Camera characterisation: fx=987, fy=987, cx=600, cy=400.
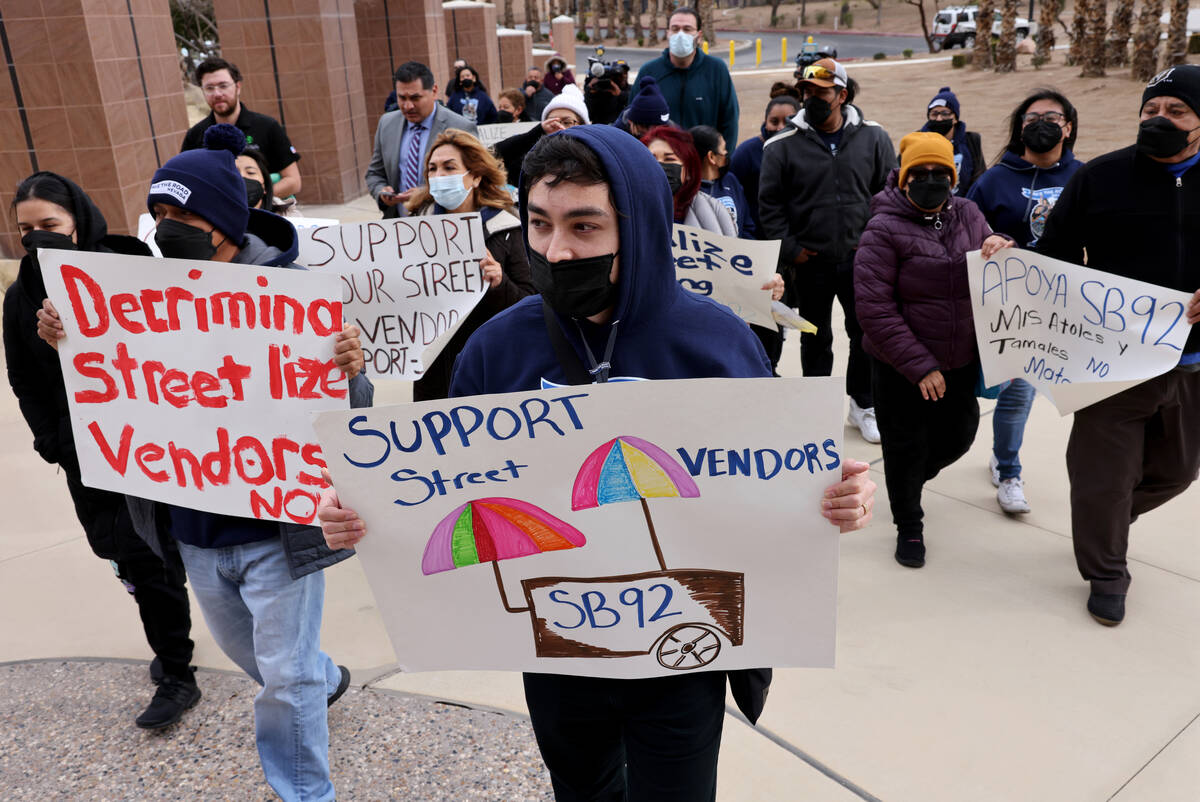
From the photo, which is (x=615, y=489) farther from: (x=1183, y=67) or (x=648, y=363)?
(x=1183, y=67)

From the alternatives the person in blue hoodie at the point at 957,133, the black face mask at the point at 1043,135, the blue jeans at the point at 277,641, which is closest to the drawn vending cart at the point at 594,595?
the blue jeans at the point at 277,641

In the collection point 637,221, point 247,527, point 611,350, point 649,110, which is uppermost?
point 637,221

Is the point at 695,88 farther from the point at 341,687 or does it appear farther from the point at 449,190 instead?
the point at 341,687

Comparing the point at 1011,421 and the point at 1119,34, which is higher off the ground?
the point at 1119,34

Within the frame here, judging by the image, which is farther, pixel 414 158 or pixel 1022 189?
pixel 414 158

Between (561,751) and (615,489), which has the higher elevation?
(615,489)

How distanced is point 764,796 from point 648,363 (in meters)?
1.66

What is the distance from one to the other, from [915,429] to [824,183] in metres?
1.72

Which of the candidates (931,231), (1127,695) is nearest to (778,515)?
(1127,695)

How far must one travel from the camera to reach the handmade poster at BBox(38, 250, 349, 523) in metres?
2.69

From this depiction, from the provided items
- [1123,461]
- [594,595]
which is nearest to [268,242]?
[594,595]

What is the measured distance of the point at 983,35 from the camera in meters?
30.6

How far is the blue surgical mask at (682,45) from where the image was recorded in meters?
7.11

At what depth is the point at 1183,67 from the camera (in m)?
3.49
